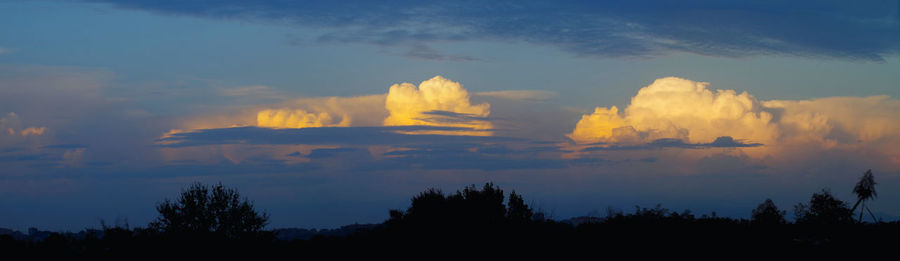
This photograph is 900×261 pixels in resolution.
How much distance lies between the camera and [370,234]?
3631 cm

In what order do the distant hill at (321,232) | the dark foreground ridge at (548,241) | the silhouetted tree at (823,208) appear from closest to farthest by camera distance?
the dark foreground ridge at (548,241), the distant hill at (321,232), the silhouetted tree at (823,208)

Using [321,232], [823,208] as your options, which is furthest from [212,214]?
[823,208]

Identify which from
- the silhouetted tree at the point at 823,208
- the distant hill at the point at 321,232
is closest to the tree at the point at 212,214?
the distant hill at the point at 321,232

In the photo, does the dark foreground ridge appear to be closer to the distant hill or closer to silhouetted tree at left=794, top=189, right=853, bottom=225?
the distant hill

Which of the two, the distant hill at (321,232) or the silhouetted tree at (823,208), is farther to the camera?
the silhouetted tree at (823,208)

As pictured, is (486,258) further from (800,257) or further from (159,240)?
(159,240)

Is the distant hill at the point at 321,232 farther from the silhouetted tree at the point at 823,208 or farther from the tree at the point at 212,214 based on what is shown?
the silhouetted tree at the point at 823,208

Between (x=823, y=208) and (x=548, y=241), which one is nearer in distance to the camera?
(x=548, y=241)

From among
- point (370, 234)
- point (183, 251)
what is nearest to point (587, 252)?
point (370, 234)

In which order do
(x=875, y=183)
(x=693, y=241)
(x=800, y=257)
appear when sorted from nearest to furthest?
(x=800, y=257) < (x=693, y=241) < (x=875, y=183)

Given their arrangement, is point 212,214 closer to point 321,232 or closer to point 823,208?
point 321,232

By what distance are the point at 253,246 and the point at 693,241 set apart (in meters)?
18.9

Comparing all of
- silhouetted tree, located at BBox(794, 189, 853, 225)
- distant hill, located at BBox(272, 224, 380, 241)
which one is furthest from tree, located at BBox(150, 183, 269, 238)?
silhouetted tree, located at BBox(794, 189, 853, 225)

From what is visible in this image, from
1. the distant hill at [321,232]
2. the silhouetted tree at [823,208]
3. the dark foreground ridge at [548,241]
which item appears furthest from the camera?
the silhouetted tree at [823,208]
